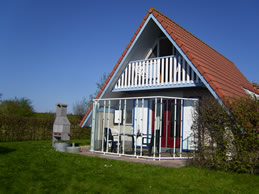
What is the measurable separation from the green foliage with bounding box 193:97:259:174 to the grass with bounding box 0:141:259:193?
1.10 ft

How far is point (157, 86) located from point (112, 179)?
6.21m

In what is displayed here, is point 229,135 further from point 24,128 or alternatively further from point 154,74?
point 24,128

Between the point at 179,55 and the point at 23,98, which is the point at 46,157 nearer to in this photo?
the point at 179,55

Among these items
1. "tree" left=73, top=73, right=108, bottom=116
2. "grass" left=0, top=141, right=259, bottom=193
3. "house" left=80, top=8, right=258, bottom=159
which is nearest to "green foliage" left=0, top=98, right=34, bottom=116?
"tree" left=73, top=73, right=108, bottom=116

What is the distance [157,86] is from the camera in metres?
12.0

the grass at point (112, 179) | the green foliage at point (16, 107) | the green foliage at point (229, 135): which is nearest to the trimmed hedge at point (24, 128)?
the green foliage at point (16, 107)

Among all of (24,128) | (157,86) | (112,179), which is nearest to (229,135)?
(112,179)

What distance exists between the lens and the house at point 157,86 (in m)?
10.9

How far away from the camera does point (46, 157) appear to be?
370 inches

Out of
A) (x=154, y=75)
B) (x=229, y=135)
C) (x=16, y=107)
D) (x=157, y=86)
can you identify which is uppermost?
(x=154, y=75)

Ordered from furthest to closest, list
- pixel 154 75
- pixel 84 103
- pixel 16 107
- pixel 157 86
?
pixel 84 103
pixel 16 107
pixel 154 75
pixel 157 86

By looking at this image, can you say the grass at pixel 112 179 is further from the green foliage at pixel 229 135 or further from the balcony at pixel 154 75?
the balcony at pixel 154 75

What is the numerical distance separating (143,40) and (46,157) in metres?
6.77

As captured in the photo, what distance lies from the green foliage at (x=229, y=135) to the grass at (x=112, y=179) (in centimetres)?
33
